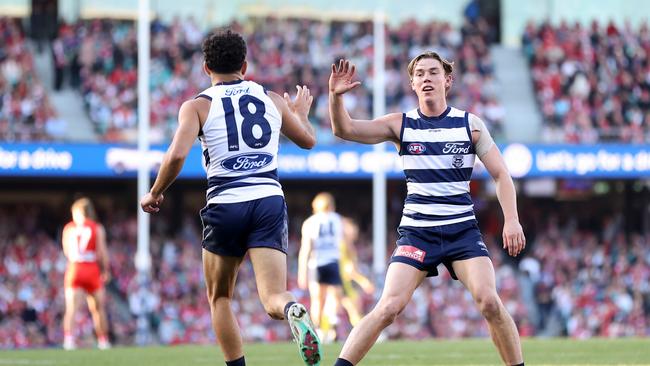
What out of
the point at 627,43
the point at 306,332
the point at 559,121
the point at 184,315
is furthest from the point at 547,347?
the point at 627,43

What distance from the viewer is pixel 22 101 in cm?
2662

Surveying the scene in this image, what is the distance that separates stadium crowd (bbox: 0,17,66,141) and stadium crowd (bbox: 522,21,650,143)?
10.0 metres

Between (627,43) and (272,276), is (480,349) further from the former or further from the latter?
(627,43)

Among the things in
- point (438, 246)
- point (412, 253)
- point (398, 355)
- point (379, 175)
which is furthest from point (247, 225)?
point (379, 175)

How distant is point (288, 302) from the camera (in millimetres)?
7598

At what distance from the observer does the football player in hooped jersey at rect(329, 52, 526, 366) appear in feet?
26.8

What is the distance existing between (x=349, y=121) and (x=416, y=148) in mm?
440

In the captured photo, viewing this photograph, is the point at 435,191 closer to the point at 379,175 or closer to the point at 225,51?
the point at 225,51

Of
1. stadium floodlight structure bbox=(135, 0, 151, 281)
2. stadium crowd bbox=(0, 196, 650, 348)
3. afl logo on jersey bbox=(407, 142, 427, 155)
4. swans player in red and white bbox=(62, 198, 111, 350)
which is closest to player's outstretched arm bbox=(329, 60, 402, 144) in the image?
afl logo on jersey bbox=(407, 142, 427, 155)

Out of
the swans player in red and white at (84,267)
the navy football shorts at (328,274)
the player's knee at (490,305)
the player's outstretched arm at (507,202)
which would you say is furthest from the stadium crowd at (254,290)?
the player's knee at (490,305)

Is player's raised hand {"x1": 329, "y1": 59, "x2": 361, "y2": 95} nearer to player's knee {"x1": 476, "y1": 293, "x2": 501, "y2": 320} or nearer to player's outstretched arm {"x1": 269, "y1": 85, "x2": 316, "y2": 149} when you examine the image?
player's outstretched arm {"x1": 269, "y1": 85, "x2": 316, "y2": 149}

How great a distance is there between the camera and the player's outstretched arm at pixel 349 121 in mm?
8289

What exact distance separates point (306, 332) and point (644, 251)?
75.6ft

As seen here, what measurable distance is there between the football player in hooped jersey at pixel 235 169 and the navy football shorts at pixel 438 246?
2.72 feet
